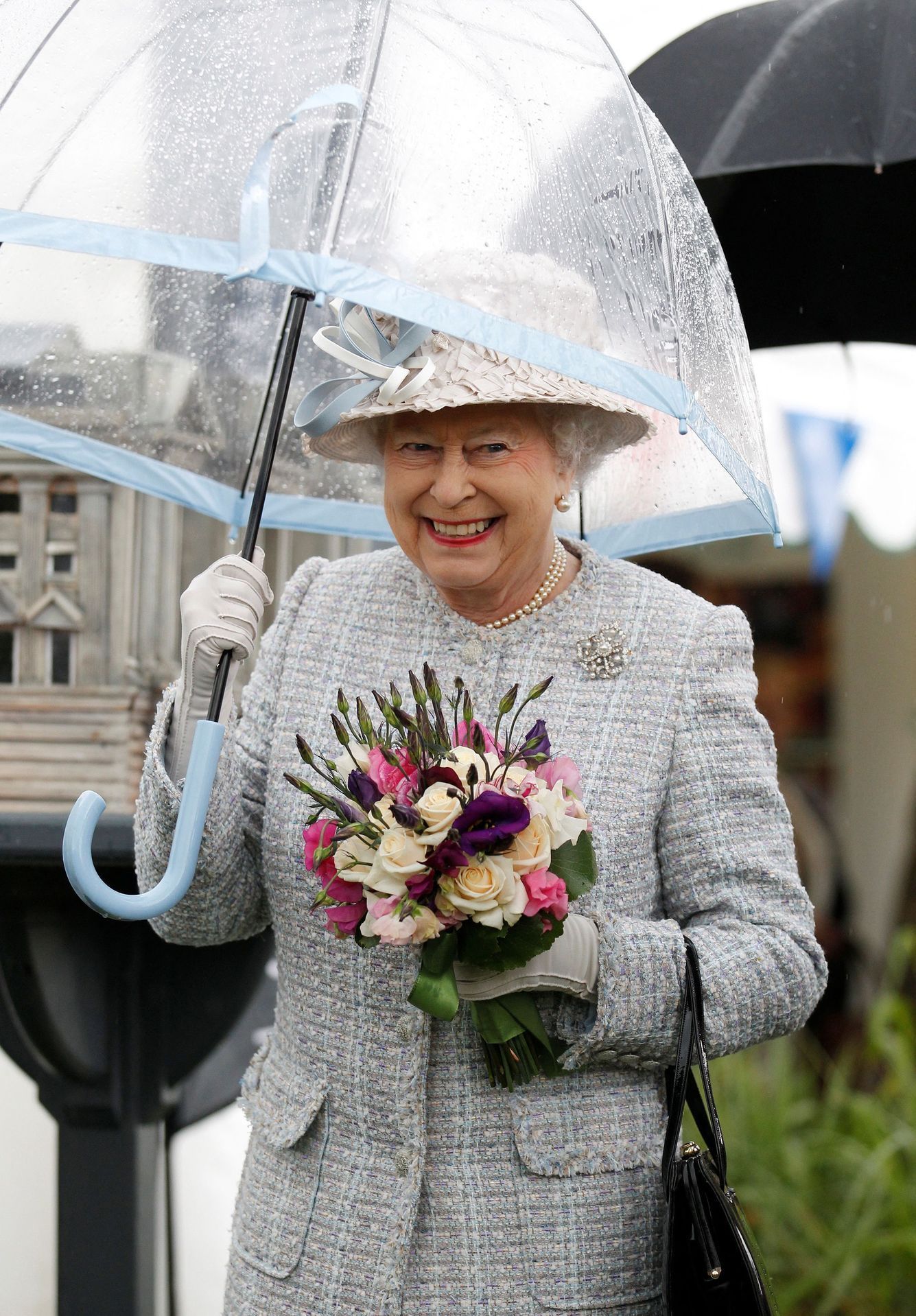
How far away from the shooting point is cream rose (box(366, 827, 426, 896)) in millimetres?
1461

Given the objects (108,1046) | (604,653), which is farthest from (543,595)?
(108,1046)

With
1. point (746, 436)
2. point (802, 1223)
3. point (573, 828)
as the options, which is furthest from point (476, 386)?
point (802, 1223)

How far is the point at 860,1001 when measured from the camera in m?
5.33

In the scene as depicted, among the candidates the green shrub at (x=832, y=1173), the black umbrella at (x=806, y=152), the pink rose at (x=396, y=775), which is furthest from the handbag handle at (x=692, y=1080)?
the green shrub at (x=832, y=1173)

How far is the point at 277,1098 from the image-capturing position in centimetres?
183

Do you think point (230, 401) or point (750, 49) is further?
point (750, 49)

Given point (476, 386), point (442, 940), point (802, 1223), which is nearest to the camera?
point (442, 940)

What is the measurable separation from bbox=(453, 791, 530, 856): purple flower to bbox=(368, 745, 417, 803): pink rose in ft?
0.20

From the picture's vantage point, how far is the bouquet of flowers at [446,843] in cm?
147

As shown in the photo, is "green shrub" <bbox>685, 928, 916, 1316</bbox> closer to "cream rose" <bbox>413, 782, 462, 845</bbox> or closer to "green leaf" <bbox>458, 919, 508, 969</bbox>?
"green leaf" <bbox>458, 919, 508, 969</bbox>

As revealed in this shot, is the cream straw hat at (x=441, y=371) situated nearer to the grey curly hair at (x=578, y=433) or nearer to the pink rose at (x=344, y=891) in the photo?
the grey curly hair at (x=578, y=433)

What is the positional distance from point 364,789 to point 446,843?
96 mm

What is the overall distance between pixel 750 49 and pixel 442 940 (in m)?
1.98

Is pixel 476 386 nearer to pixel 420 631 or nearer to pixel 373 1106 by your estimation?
pixel 420 631
